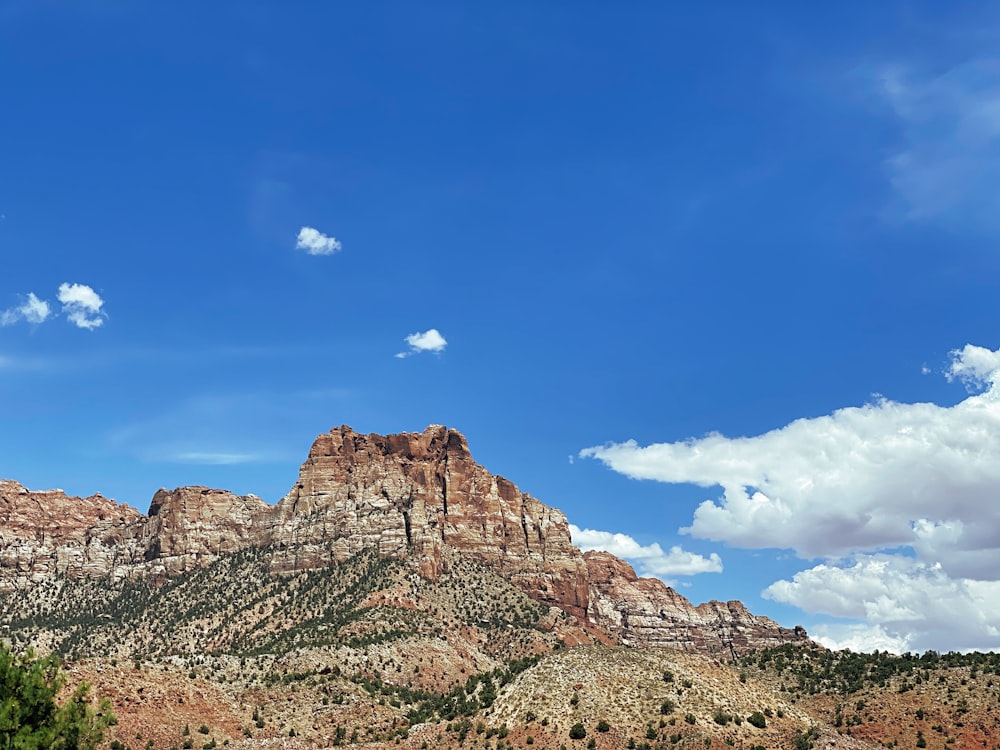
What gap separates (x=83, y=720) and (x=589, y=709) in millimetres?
38713

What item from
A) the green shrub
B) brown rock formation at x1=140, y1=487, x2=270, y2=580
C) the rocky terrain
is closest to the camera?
the green shrub

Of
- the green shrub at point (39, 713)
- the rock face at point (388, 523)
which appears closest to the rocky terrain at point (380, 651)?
the rock face at point (388, 523)

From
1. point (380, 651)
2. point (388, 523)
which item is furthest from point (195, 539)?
point (380, 651)

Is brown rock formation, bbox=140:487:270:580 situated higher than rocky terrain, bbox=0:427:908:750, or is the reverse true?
brown rock formation, bbox=140:487:270:580

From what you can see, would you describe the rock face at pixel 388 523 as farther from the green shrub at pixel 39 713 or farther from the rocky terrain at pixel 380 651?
the green shrub at pixel 39 713

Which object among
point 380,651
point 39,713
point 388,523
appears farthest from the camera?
point 388,523

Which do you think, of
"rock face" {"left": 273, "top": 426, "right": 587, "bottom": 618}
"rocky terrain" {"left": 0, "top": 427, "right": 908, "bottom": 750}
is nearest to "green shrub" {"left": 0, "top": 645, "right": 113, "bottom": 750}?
"rocky terrain" {"left": 0, "top": 427, "right": 908, "bottom": 750}

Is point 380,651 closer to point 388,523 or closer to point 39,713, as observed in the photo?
point 388,523

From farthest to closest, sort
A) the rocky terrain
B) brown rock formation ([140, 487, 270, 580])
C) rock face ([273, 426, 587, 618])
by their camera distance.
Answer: brown rock formation ([140, 487, 270, 580]) < rock face ([273, 426, 587, 618]) < the rocky terrain

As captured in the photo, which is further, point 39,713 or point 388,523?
point 388,523

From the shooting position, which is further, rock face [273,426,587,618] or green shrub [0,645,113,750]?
rock face [273,426,587,618]

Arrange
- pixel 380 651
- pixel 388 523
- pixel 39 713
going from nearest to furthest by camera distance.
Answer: pixel 39 713, pixel 380 651, pixel 388 523

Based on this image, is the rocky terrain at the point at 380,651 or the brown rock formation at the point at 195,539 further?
the brown rock formation at the point at 195,539

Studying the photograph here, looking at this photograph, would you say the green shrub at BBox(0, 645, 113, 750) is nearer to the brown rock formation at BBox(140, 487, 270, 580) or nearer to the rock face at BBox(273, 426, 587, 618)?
the rock face at BBox(273, 426, 587, 618)
